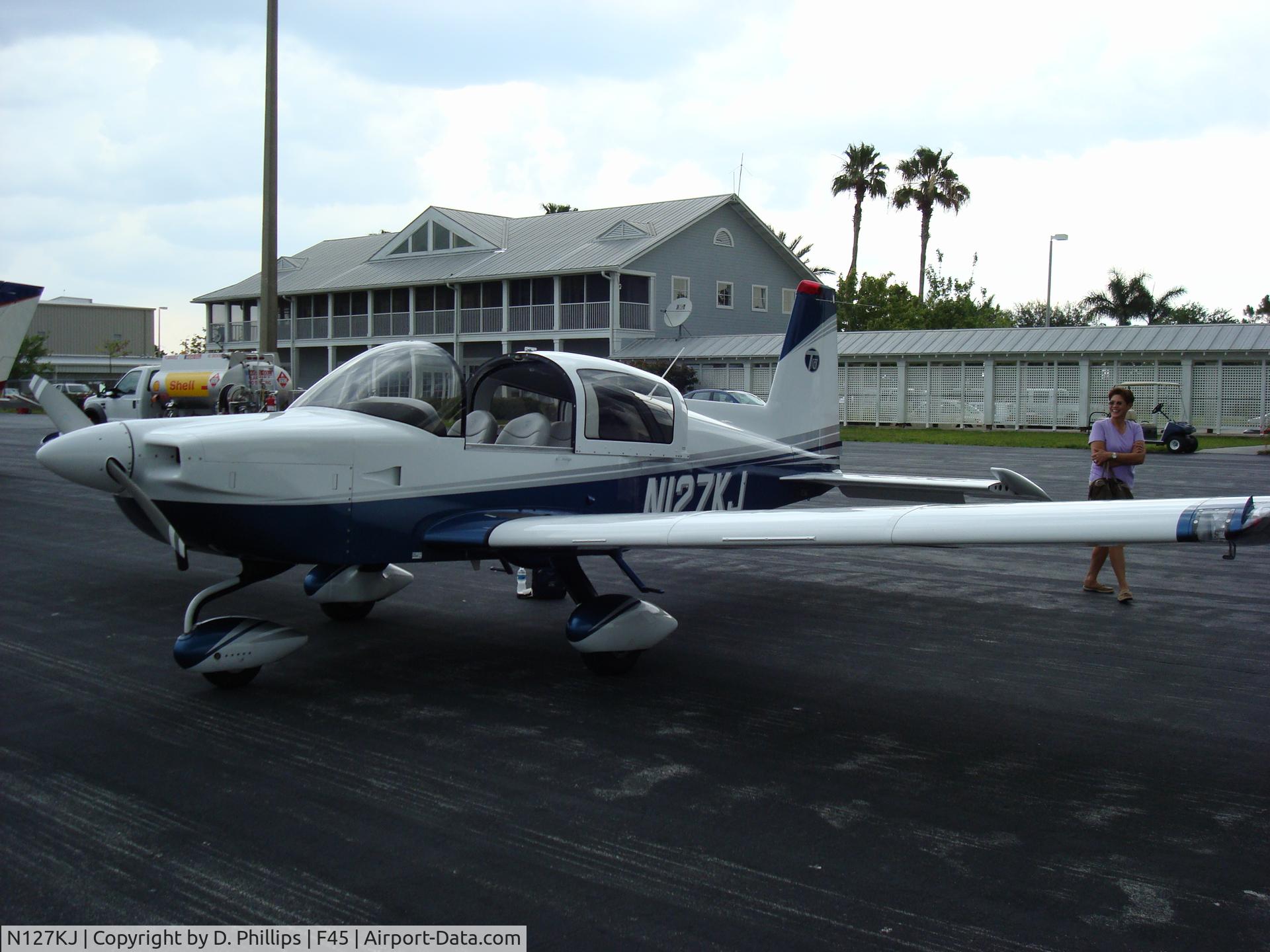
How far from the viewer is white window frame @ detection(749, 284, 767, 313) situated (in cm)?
4625

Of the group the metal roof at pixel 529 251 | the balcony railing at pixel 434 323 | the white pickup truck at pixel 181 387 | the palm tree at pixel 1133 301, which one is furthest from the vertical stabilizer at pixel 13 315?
the palm tree at pixel 1133 301

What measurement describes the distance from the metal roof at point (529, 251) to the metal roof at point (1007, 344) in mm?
4171

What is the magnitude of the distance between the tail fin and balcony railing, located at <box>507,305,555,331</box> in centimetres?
3221

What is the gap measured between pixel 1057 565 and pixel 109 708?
8506 millimetres

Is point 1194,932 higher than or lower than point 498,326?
lower

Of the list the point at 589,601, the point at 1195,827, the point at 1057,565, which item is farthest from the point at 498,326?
the point at 1195,827

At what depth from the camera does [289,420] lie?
611cm

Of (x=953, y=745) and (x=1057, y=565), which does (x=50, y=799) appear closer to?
(x=953, y=745)

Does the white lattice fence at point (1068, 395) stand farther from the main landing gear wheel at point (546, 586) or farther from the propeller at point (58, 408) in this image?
the propeller at point (58, 408)

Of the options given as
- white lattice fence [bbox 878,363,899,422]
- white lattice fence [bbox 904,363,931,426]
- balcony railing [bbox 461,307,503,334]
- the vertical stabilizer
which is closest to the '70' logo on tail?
the vertical stabilizer

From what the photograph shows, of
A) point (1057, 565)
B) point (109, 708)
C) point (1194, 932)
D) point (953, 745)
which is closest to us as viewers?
point (1194, 932)

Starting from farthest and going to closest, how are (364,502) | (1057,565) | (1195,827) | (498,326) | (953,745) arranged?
1. (498,326)
2. (1057,565)
3. (364,502)
4. (953,745)
5. (1195,827)

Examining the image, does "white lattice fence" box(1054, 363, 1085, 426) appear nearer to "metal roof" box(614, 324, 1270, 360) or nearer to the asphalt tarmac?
"metal roof" box(614, 324, 1270, 360)

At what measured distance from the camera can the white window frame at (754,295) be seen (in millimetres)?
46250
